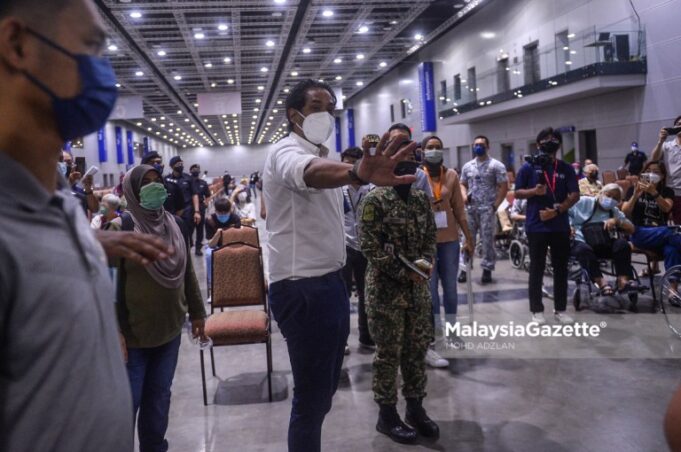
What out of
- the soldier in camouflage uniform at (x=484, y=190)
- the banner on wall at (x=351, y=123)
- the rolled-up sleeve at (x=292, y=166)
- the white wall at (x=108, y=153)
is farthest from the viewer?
the banner on wall at (x=351, y=123)

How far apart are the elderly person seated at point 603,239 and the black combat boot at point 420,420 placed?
339cm

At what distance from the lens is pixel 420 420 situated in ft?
11.1

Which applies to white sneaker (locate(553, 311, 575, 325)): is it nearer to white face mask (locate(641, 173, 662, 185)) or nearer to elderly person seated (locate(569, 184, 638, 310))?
elderly person seated (locate(569, 184, 638, 310))

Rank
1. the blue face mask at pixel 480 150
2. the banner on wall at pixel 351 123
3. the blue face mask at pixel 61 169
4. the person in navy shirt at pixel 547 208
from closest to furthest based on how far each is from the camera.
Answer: the blue face mask at pixel 61 169, the person in navy shirt at pixel 547 208, the blue face mask at pixel 480 150, the banner on wall at pixel 351 123

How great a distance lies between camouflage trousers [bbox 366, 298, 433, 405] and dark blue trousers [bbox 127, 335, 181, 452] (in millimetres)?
1181

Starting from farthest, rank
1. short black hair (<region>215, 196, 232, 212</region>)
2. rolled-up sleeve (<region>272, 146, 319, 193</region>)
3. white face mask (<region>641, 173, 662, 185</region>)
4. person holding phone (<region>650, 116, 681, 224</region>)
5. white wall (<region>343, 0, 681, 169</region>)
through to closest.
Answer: white wall (<region>343, 0, 681, 169</region>) < short black hair (<region>215, 196, 232, 212</region>) < person holding phone (<region>650, 116, 681, 224</region>) < white face mask (<region>641, 173, 662, 185</region>) < rolled-up sleeve (<region>272, 146, 319, 193</region>)

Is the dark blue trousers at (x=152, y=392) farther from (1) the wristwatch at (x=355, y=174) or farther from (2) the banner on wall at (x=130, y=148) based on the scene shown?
(2) the banner on wall at (x=130, y=148)

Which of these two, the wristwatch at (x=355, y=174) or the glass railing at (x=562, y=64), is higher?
the glass railing at (x=562, y=64)

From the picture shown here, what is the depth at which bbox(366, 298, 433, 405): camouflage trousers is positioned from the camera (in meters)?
3.37

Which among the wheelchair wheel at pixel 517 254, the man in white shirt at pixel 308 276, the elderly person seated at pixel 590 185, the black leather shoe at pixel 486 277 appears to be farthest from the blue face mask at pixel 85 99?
the wheelchair wheel at pixel 517 254

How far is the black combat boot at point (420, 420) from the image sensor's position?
11.0 ft

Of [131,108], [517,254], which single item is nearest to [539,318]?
[517,254]

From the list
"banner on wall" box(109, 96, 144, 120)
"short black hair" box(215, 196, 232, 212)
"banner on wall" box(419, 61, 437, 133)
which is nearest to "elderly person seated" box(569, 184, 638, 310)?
"short black hair" box(215, 196, 232, 212)

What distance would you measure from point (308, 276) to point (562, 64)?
14326mm
